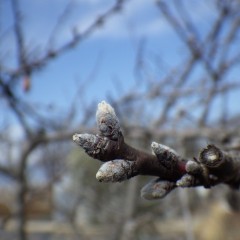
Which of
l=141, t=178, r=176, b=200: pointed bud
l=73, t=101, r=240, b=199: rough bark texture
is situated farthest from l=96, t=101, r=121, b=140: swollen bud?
l=141, t=178, r=176, b=200: pointed bud

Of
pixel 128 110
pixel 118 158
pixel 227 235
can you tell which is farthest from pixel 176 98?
pixel 118 158

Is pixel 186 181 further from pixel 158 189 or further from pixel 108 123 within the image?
pixel 108 123

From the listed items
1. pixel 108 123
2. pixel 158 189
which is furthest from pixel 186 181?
pixel 108 123

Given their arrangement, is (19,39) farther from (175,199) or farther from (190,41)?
(175,199)

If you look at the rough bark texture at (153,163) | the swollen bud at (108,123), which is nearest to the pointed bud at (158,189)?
the rough bark texture at (153,163)

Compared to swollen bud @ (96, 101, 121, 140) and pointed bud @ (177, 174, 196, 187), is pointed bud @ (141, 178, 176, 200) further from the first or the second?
swollen bud @ (96, 101, 121, 140)
